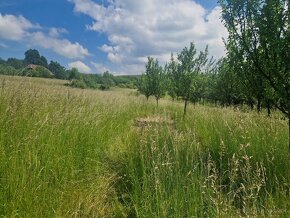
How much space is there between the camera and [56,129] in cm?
428

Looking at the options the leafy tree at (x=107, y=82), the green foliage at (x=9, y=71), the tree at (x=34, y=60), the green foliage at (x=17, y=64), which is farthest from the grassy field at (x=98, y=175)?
the leafy tree at (x=107, y=82)

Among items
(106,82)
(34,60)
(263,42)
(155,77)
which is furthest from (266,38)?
(106,82)

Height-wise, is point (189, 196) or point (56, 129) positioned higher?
point (56, 129)

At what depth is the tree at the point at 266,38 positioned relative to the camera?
5.49m

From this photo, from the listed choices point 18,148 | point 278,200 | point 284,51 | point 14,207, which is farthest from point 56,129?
point 284,51

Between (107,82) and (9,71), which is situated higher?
A: (9,71)

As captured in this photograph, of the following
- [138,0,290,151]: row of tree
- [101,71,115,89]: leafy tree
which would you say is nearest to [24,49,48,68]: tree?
[138,0,290,151]: row of tree

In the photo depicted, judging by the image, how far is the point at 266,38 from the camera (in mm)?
5676

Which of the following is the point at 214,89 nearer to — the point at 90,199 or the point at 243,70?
the point at 243,70

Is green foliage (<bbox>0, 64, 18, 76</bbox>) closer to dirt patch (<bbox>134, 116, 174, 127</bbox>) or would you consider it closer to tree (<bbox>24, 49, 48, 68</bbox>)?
dirt patch (<bbox>134, 116, 174, 127</bbox>)

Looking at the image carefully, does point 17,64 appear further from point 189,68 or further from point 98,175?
point 189,68

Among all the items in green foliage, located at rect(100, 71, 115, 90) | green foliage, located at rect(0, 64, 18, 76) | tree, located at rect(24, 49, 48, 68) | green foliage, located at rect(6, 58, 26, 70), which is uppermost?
tree, located at rect(24, 49, 48, 68)

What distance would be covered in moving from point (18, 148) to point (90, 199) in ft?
3.46

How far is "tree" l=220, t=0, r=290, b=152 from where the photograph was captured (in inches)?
216
